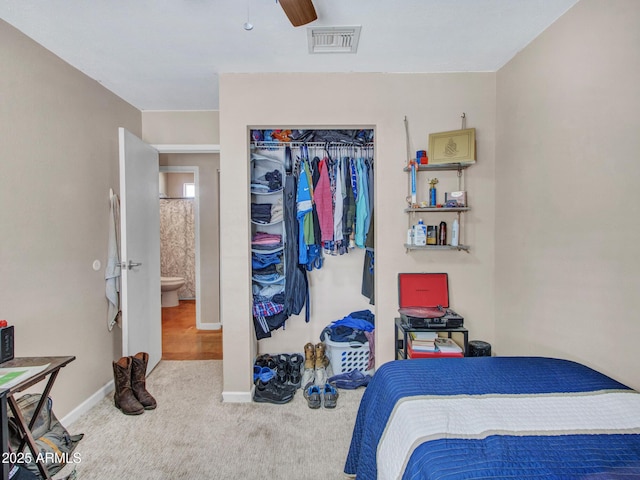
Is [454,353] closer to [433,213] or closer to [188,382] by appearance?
[433,213]

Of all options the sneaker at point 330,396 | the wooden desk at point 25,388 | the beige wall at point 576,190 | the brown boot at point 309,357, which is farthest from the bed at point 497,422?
the wooden desk at point 25,388

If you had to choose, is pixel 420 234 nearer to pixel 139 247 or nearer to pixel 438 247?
pixel 438 247

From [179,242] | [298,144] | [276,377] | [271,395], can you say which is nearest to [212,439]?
[271,395]

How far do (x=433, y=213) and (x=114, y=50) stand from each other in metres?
2.37

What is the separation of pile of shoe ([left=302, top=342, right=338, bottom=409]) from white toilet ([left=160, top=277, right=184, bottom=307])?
3.12 meters

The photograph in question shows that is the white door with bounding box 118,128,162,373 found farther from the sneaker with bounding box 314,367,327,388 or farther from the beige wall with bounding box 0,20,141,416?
the sneaker with bounding box 314,367,327,388

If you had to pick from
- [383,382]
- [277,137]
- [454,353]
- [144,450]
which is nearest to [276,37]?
[277,137]

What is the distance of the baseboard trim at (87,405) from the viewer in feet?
7.02

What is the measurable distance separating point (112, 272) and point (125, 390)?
2.87 ft

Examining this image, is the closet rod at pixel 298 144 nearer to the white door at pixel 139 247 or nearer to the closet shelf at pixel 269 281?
the white door at pixel 139 247

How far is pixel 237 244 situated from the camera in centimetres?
240

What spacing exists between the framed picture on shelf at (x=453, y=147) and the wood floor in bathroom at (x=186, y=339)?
2770 mm

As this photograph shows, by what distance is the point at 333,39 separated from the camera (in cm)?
193

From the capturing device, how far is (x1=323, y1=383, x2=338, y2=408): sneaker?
2.32 metres
